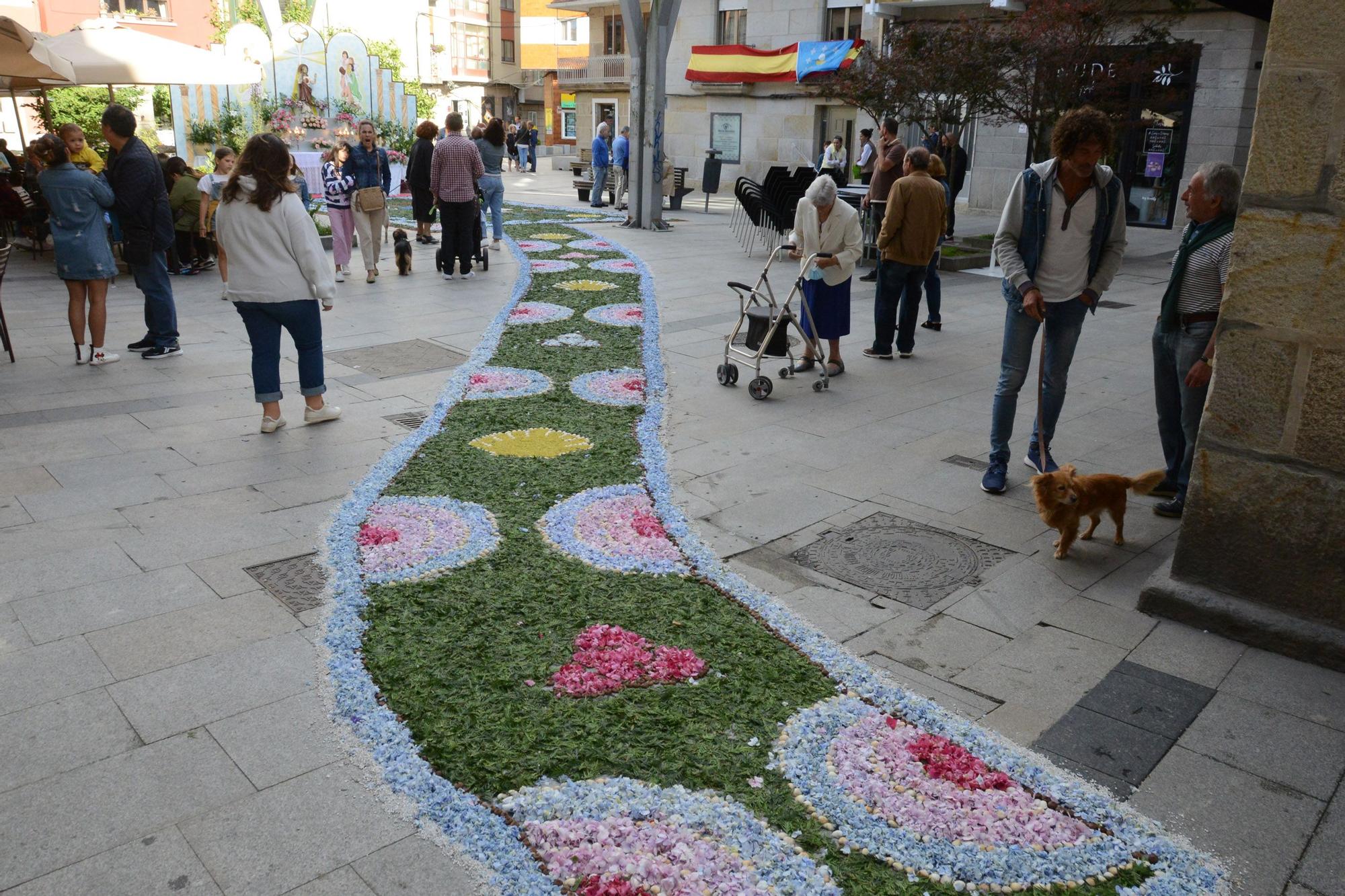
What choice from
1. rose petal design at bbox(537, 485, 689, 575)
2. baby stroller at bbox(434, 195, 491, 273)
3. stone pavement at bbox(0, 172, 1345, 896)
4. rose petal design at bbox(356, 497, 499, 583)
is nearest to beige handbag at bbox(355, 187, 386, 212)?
baby stroller at bbox(434, 195, 491, 273)

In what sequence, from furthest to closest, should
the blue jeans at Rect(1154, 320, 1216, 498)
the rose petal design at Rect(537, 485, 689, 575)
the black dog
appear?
the black dog
the blue jeans at Rect(1154, 320, 1216, 498)
the rose petal design at Rect(537, 485, 689, 575)

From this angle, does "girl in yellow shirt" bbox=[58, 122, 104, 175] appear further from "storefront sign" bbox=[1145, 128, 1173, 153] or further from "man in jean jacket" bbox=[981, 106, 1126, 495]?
"storefront sign" bbox=[1145, 128, 1173, 153]

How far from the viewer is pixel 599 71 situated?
39125 mm

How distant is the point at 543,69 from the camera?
198 feet

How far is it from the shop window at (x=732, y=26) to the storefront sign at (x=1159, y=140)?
44.0 ft

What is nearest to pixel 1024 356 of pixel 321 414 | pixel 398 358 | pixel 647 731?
pixel 647 731

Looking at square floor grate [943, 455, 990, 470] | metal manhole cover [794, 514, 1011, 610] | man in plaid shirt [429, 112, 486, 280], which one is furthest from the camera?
man in plaid shirt [429, 112, 486, 280]

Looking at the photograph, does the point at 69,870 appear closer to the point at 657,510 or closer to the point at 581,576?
the point at 581,576

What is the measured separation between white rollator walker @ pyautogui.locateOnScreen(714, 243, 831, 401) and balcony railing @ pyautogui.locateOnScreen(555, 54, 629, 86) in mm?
32922

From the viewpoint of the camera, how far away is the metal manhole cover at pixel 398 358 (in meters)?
7.86

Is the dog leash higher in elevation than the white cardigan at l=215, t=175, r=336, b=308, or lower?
lower

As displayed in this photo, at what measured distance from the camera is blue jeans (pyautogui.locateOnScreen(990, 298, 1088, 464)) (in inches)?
207

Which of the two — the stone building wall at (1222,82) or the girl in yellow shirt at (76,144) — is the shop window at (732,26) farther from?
the girl in yellow shirt at (76,144)

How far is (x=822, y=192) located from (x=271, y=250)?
143 inches
